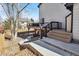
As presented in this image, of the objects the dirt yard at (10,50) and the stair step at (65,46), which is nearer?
the stair step at (65,46)

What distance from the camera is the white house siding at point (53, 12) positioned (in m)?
2.64

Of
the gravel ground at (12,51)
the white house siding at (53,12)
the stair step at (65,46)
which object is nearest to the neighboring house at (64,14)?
the white house siding at (53,12)

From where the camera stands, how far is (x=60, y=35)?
269 cm

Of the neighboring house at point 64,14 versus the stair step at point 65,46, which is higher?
the neighboring house at point 64,14

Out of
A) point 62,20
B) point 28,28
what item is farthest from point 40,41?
point 62,20

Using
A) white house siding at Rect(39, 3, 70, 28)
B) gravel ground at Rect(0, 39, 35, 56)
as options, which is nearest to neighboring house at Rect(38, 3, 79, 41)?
white house siding at Rect(39, 3, 70, 28)

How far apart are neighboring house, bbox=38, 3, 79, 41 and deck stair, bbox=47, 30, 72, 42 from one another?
61 millimetres

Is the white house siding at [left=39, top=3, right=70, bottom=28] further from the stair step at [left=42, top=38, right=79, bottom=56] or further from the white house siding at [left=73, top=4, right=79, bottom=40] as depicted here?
the stair step at [left=42, top=38, right=79, bottom=56]

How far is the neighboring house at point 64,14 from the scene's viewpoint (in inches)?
103

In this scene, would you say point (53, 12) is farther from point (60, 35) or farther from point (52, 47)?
point (52, 47)

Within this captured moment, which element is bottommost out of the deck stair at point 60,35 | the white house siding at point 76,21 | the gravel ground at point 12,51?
the gravel ground at point 12,51

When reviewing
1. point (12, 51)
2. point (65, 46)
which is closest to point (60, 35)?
point (65, 46)

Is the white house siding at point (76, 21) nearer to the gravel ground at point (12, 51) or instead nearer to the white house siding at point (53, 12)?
the white house siding at point (53, 12)

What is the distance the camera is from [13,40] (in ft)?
8.86
